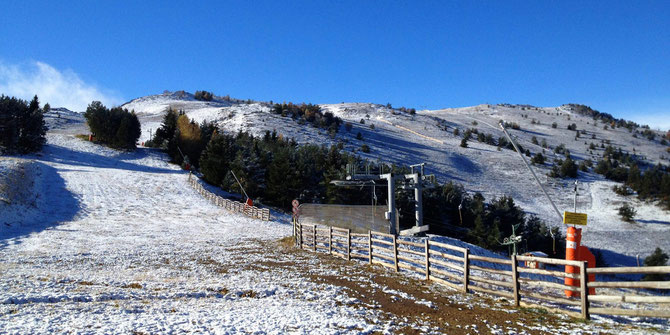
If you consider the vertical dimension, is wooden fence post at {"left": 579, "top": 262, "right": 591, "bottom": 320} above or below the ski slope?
above

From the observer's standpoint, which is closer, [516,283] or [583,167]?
[516,283]

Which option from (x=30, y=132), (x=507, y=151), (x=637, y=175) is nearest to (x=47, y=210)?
(x=30, y=132)

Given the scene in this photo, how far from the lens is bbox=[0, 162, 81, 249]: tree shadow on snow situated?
21789mm

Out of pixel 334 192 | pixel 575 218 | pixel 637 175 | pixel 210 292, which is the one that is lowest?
pixel 334 192

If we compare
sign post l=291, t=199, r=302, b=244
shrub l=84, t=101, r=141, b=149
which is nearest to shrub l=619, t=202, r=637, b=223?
sign post l=291, t=199, r=302, b=244

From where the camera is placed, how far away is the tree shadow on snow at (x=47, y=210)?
2179 centimetres

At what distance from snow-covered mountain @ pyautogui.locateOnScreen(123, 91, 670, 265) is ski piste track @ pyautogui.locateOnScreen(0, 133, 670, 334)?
17.4 meters

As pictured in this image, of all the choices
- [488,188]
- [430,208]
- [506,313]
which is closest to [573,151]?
[488,188]

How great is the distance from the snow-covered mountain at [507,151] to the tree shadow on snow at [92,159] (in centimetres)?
1960

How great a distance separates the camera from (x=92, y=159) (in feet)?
190

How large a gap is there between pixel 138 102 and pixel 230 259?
140m

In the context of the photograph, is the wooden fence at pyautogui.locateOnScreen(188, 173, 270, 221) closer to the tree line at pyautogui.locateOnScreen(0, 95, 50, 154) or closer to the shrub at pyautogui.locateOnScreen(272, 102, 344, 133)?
the tree line at pyautogui.locateOnScreen(0, 95, 50, 154)

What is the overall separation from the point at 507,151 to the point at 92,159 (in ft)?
225

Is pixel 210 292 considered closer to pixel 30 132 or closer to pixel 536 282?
pixel 536 282
